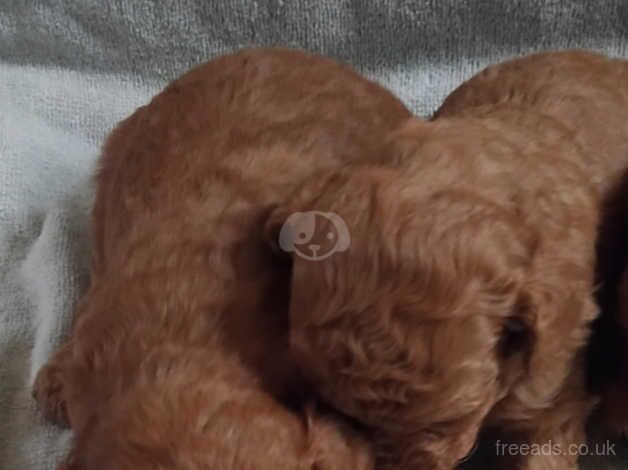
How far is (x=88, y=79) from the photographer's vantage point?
242 centimetres

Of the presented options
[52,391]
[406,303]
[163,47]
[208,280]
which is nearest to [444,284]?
[406,303]

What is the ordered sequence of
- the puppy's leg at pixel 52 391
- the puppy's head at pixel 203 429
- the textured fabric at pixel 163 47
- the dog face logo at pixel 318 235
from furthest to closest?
1. the textured fabric at pixel 163 47
2. the puppy's leg at pixel 52 391
3. the dog face logo at pixel 318 235
4. the puppy's head at pixel 203 429

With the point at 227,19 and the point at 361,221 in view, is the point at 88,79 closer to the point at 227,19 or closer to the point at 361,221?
the point at 227,19

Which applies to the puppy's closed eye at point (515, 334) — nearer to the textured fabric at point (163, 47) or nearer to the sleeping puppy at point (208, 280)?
the sleeping puppy at point (208, 280)

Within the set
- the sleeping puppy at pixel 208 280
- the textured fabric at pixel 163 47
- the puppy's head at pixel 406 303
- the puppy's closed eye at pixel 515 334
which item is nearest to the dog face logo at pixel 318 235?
the puppy's head at pixel 406 303

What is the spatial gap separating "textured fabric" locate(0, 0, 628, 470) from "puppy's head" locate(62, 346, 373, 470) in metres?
0.93

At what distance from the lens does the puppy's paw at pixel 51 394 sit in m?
1.83

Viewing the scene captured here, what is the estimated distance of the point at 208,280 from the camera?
1441 mm

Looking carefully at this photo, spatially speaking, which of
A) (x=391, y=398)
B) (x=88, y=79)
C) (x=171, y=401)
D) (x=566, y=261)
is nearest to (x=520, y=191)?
(x=566, y=261)

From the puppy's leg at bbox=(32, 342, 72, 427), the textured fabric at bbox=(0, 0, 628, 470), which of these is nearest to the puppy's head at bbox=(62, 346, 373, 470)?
the puppy's leg at bbox=(32, 342, 72, 427)

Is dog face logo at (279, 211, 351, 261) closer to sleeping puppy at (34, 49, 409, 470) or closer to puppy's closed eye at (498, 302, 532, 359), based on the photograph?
sleeping puppy at (34, 49, 409, 470)

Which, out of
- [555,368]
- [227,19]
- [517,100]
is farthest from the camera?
[227,19]

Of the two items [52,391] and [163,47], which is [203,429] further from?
[163,47]

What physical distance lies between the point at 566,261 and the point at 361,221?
333 mm
